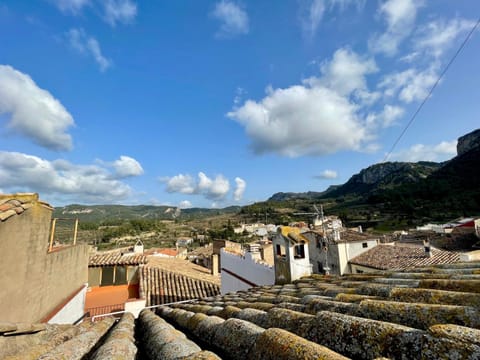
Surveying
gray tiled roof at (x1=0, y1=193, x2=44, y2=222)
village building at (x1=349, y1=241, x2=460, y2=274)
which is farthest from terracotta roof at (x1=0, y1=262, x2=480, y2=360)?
village building at (x1=349, y1=241, x2=460, y2=274)

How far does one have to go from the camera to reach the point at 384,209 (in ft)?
242

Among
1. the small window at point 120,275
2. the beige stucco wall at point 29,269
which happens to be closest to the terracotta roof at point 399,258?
the small window at point 120,275

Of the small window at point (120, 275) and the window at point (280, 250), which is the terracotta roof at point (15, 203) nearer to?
the window at point (280, 250)

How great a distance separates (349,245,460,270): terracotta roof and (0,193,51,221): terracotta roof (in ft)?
59.4

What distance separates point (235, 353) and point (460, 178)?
96.7 metres

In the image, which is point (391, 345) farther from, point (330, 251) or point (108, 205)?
point (108, 205)

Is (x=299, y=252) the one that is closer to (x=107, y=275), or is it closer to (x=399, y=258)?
(x=107, y=275)

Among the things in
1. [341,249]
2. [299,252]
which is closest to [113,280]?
[299,252]

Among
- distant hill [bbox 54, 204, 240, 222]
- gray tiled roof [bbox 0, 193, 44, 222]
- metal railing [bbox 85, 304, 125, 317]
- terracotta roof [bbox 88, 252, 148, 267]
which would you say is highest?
distant hill [bbox 54, 204, 240, 222]

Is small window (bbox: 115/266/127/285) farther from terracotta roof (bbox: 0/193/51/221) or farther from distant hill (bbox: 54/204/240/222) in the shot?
distant hill (bbox: 54/204/240/222)

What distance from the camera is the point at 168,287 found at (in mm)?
12602

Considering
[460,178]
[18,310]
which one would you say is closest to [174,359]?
[18,310]

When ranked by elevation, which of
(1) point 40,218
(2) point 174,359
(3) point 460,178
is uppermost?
(3) point 460,178

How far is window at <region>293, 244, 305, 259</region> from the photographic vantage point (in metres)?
8.48
